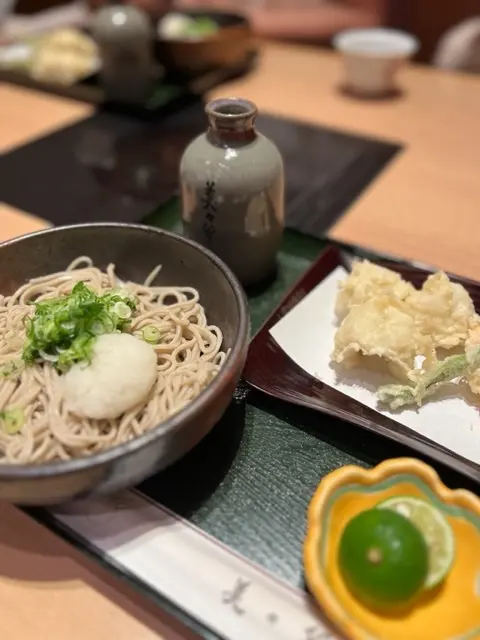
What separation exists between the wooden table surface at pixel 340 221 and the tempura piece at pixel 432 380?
447 millimetres

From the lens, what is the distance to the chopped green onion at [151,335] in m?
1.14

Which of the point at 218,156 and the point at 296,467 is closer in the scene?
the point at 296,467

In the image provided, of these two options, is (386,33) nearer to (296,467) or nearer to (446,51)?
(446,51)

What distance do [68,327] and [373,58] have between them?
1.84 meters

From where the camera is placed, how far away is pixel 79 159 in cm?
202

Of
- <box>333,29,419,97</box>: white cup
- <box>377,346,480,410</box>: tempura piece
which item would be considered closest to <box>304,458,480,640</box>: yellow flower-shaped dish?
<box>377,346,480,410</box>: tempura piece

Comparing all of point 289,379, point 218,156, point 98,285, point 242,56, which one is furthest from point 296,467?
point 242,56

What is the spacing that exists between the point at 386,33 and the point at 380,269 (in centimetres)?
170

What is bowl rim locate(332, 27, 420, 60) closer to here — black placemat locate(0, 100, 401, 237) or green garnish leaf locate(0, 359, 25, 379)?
black placemat locate(0, 100, 401, 237)

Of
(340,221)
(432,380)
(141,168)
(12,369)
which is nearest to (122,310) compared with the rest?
(12,369)

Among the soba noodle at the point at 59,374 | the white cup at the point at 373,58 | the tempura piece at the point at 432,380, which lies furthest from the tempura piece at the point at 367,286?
the white cup at the point at 373,58

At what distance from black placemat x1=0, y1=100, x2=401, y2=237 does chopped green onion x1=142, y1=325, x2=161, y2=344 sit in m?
0.58

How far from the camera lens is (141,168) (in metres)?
1.96

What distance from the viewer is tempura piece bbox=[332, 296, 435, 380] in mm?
1108
